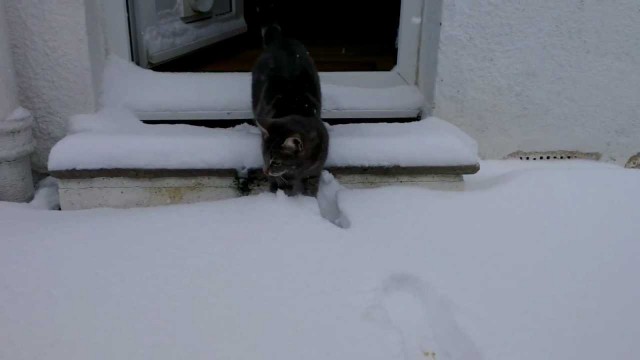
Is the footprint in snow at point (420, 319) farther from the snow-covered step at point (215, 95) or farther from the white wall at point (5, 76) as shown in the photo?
the white wall at point (5, 76)

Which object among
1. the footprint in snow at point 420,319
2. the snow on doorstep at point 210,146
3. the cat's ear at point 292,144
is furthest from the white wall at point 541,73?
the footprint in snow at point 420,319

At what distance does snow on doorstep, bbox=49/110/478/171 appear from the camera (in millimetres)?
1652

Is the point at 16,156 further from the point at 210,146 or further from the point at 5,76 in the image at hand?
the point at 210,146

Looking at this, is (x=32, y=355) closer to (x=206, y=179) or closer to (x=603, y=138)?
(x=206, y=179)

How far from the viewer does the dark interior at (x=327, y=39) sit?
2.71 metres

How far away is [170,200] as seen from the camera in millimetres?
1747

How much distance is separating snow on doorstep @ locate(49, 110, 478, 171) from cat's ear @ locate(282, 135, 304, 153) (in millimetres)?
198

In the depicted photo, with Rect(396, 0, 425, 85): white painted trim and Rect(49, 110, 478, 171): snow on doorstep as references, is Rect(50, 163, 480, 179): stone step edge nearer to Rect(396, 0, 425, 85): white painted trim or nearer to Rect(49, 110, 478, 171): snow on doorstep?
Rect(49, 110, 478, 171): snow on doorstep

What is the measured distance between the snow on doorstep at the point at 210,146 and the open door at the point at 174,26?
392mm

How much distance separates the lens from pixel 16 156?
66.0 inches

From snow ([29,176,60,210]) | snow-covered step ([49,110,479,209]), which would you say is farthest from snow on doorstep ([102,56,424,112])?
snow ([29,176,60,210])

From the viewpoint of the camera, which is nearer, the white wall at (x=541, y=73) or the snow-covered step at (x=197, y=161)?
the snow-covered step at (x=197, y=161)

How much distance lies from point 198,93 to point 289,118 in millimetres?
524

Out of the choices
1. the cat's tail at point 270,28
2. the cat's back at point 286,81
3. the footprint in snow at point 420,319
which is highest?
the cat's tail at point 270,28
